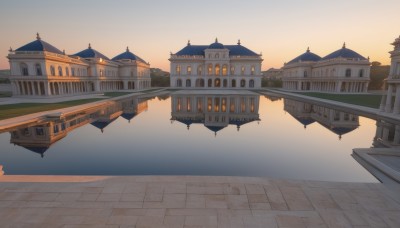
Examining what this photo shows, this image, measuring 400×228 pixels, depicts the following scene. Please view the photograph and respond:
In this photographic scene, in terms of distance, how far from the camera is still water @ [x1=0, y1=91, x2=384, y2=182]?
9.80 metres

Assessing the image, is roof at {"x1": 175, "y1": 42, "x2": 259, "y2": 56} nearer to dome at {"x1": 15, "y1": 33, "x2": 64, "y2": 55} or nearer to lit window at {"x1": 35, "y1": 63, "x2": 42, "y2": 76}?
dome at {"x1": 15, "y1": 33, "x2": 64, "y2": 55}

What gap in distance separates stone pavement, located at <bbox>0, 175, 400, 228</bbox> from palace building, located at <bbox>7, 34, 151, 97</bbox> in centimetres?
4236

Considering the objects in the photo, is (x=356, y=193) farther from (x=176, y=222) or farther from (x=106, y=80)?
(x=106, y=80)

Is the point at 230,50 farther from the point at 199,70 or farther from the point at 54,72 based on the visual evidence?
the point at 54,72

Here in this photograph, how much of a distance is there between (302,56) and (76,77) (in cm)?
7409

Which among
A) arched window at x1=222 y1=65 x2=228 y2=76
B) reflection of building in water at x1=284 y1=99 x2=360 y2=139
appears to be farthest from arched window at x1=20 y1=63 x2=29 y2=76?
arched window at x1=222 y1=65 x2=228 y2=76

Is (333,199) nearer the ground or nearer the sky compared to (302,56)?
nearer the ground

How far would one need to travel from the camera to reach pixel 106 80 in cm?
6284

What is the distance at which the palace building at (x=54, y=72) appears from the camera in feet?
133

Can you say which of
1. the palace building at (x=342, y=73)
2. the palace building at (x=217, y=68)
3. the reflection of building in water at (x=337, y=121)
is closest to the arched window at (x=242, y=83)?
the palace building at (x=217, y=68)

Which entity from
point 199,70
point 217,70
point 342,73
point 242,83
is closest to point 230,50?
point 217,70

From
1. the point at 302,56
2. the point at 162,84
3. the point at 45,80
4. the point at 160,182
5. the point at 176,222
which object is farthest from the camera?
the point at 162,84

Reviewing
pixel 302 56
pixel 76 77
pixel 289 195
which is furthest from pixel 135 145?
pixel 302 56

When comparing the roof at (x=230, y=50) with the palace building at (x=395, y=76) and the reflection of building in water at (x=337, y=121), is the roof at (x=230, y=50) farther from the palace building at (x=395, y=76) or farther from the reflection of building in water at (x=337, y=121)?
the reflection of building in water at (x=337, y=121)
